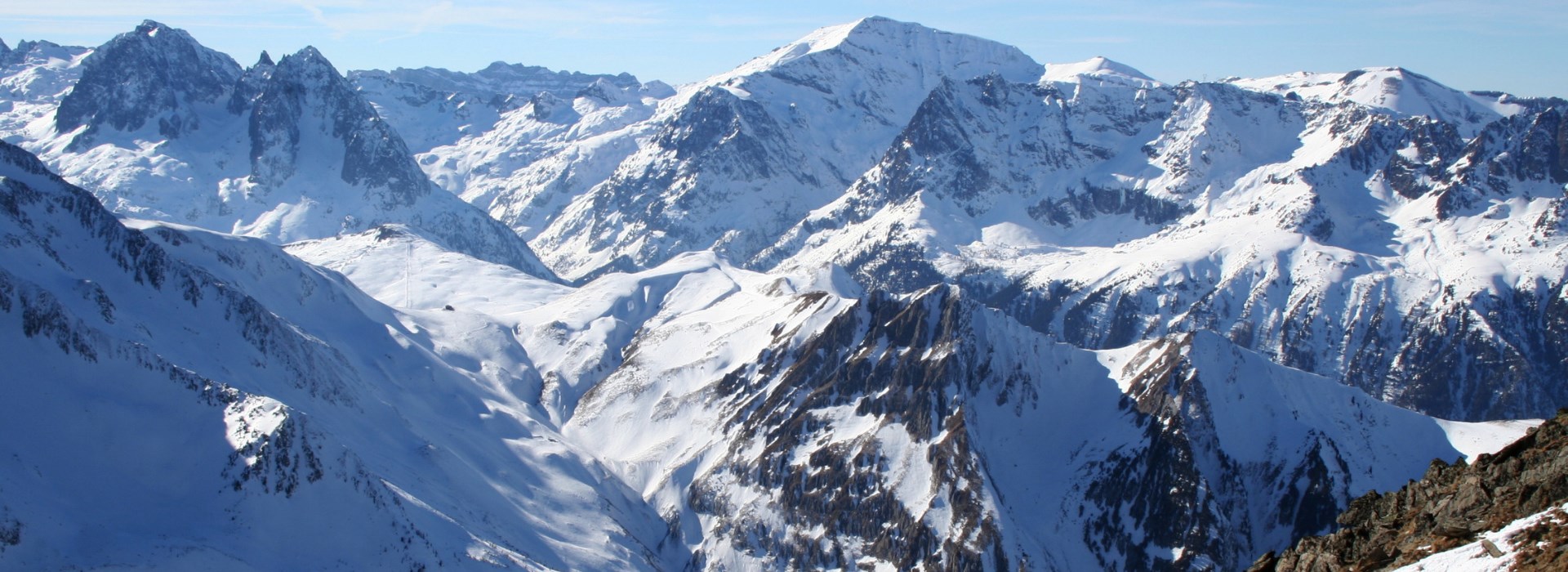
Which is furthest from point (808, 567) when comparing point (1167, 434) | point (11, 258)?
point (11, 258)

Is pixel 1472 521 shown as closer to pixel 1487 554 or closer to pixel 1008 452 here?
pixel 1487 554

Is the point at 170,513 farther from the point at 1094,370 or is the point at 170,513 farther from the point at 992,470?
the point at 1094,370

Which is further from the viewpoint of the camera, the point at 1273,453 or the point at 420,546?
the point at 1273,453

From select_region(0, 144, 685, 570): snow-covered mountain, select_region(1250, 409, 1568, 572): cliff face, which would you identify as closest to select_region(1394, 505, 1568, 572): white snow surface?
select_region(1250, 409, 1568, 572): cliff face

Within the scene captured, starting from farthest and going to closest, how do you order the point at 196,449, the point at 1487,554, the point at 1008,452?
the point at 1008,452 → the point at 196,449 → the point at 1487,554

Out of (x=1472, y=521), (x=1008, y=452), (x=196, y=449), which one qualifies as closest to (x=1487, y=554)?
(x=1472, y=521)
